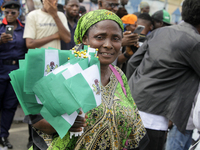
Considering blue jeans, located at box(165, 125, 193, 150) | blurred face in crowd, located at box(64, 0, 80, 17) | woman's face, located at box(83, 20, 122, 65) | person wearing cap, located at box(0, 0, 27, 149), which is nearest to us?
woman's face, located at box(83, 20, 122, 65)

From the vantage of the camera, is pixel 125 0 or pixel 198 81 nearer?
pixel 198 81

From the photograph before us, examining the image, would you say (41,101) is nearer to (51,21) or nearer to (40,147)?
(40,147)

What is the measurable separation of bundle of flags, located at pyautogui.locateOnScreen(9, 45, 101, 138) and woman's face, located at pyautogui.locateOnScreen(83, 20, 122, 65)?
0.31 metres

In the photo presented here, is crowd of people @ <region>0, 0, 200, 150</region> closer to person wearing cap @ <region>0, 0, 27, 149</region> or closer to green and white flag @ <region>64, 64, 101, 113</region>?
person wearing cap @ <region>0, 0, 27, 149</region>

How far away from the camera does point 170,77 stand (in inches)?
102

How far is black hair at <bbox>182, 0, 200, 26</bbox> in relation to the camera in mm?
2608

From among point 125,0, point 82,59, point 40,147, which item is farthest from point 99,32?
point 125,0

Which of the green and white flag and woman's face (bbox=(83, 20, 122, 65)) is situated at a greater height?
woman's face (bbox=(83, 20, 122, 65))

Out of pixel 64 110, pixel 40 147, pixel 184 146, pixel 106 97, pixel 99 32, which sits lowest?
pixel 184 146

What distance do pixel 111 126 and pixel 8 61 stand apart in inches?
122

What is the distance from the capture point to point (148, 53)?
9.16 ft

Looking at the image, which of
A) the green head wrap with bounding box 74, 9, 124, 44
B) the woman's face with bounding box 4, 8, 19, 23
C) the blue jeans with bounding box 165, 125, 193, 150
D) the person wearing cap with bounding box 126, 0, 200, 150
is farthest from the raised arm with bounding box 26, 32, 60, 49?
the blue jeans with bounding box 165, 125, 193, 150

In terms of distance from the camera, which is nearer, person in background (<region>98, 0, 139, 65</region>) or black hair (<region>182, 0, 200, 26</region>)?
black hair (<region>182, 0, 200, 26</region>)

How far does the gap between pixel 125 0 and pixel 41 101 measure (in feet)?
20.7
